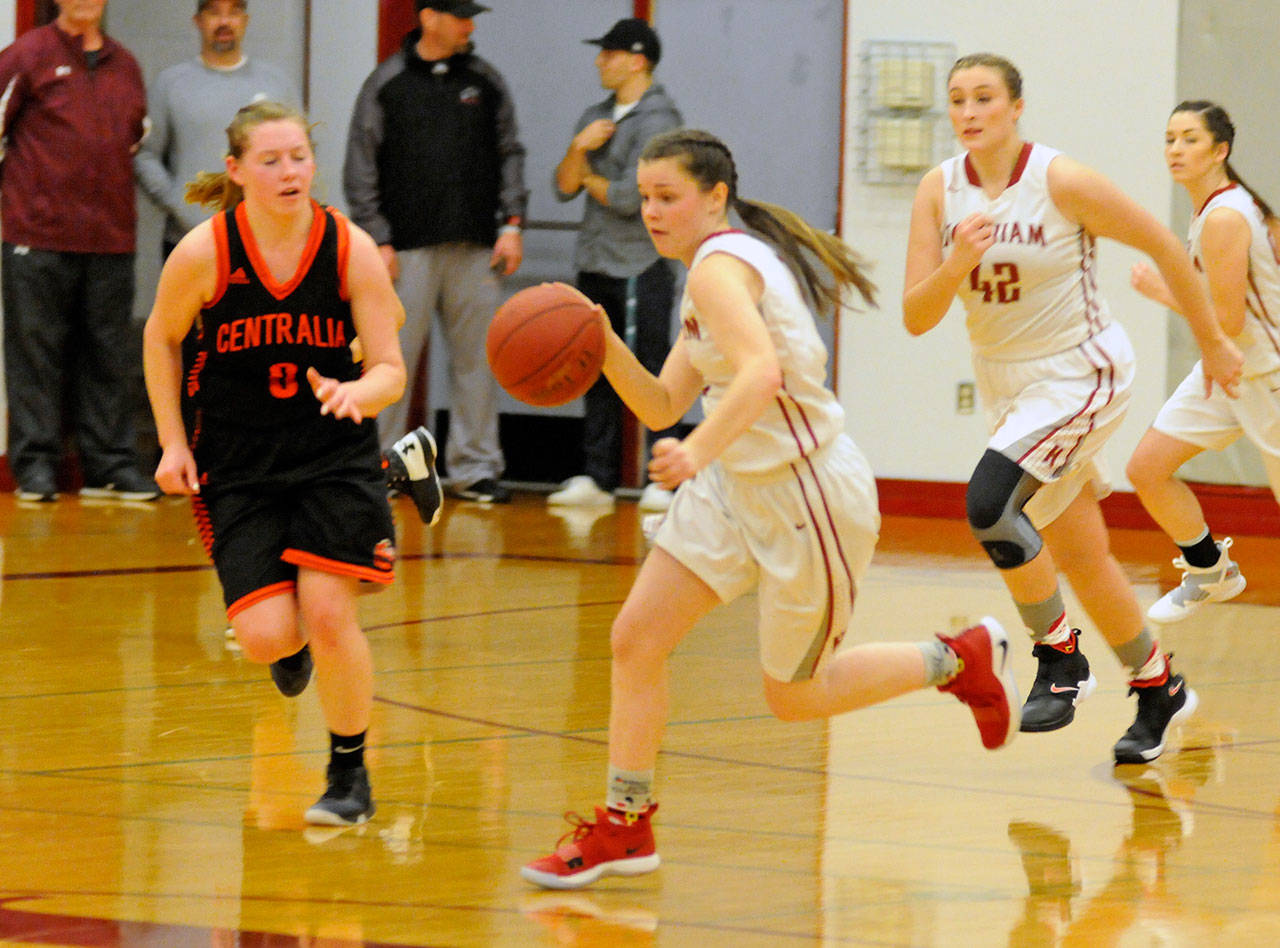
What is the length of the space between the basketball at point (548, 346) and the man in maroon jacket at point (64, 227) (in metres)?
5.42

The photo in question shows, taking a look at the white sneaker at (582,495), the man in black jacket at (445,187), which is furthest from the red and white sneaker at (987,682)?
the man in black jacket at (445,187)

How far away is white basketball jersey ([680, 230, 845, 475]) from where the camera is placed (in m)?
3.42

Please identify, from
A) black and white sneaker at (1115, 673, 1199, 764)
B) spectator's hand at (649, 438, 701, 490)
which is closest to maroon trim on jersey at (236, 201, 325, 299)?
spectator's hand at (649, 438, 701, 490)

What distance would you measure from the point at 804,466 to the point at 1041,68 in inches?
235

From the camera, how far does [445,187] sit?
895cm

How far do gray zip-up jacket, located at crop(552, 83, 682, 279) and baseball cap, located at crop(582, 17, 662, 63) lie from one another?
0.18 meters

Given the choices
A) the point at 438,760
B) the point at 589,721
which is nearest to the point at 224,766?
the point at 438,760

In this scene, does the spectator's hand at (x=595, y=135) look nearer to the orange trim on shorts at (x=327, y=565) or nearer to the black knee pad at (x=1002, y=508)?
the black knee pad at (x=1002, y=508)

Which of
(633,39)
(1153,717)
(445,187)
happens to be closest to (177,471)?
(1153,717)

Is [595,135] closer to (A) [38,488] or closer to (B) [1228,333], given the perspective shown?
(A) [38,488]

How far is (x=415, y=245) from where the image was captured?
899 cm

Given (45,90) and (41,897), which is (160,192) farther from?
(41,897)

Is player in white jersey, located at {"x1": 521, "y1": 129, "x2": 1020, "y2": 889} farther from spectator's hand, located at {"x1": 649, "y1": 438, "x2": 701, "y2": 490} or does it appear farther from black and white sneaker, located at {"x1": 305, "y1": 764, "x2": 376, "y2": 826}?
black and white sneaker, located at {"x1": 305, "y1": 764, "x2": 376, "y2": 826}

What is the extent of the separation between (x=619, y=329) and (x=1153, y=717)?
500 cm
